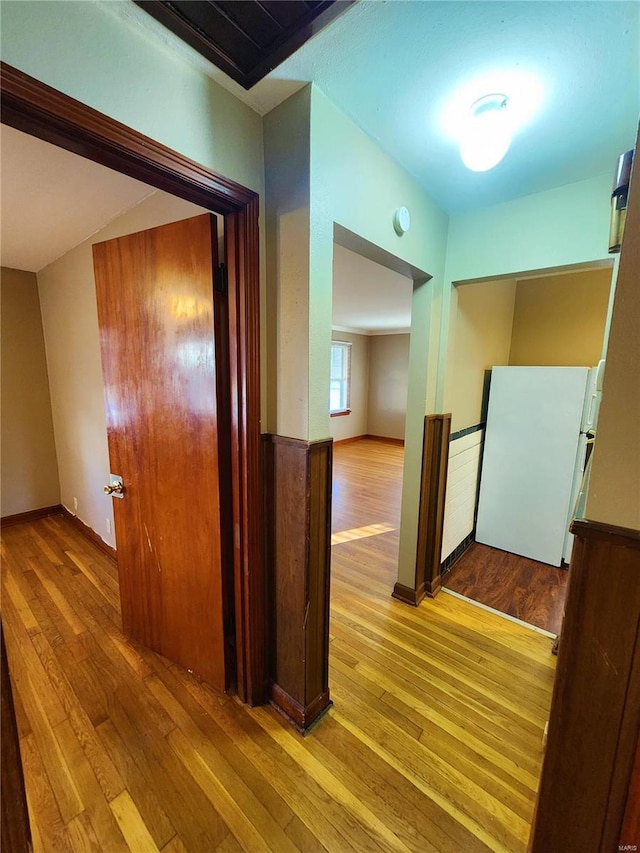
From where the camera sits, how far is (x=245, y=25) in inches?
34.6

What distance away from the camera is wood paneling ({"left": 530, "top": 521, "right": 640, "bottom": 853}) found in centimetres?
66

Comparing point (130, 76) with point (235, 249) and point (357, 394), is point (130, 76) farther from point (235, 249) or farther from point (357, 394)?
point (357, 394)

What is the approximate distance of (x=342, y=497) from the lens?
411 centimetres

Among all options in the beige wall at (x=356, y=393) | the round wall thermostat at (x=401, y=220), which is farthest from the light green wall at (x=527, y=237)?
the beige wall at (x=356, y=393)

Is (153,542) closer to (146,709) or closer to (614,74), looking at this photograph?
(146,709)

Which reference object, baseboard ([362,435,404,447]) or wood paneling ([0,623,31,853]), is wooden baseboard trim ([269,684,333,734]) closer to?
wood paneling ([0,623,31,853])

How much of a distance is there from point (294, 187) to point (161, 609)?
194cm

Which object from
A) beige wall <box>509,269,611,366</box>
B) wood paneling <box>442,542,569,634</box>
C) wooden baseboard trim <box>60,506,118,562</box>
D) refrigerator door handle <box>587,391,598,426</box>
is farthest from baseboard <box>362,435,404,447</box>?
wooden baseboard trim <box>60,506,118,562</box>

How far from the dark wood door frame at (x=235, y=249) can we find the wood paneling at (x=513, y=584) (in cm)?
158

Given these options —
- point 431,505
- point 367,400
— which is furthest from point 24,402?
point 367,400

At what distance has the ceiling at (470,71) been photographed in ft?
2.80

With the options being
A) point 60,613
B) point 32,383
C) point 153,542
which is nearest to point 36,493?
point 32,383

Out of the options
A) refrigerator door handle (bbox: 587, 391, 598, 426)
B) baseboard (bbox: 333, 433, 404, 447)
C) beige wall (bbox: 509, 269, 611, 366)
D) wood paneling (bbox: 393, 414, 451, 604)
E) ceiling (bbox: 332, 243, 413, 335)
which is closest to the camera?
wood paneling (bbox: 393, 414, 451, 604)

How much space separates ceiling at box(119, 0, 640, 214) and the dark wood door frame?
299mm
